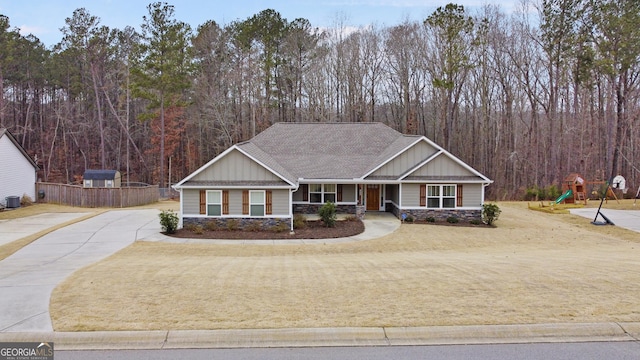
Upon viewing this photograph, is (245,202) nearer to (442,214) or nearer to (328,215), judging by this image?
(328,215)

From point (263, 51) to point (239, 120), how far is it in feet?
26.8

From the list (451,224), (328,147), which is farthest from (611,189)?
(328,147)

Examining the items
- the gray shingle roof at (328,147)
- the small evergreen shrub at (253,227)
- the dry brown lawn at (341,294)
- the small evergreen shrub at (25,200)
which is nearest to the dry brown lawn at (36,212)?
the small evergreen shrub at (25,200)

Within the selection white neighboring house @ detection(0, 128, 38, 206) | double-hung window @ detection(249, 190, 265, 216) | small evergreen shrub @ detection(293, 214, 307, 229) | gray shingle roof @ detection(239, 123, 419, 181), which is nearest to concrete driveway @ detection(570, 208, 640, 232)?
gray shingle roof @ detection(239, 123, 419, 181)

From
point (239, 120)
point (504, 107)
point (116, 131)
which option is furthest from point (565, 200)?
point (116, 131)

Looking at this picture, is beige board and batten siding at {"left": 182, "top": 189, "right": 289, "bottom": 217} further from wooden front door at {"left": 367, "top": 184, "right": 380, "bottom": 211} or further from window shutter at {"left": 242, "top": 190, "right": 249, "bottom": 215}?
wooden front door at {"left": 367, "top": 184, "right": 380, "bottom": 211}

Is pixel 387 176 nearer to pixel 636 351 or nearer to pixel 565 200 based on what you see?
pixel 565 200

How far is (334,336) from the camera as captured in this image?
21.2 feet

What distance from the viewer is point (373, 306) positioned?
25.2 ft

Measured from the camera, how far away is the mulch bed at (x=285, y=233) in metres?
21.2

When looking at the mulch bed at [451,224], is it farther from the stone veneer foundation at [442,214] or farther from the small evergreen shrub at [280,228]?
the small evergreen shrub at [280,228]

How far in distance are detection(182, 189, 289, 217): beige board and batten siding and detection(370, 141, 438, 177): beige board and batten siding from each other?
5.75 m

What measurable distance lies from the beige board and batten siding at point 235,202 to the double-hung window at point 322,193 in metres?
4.27

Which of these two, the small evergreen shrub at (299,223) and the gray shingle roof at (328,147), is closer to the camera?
the small evergreen shrub at (299,223)
